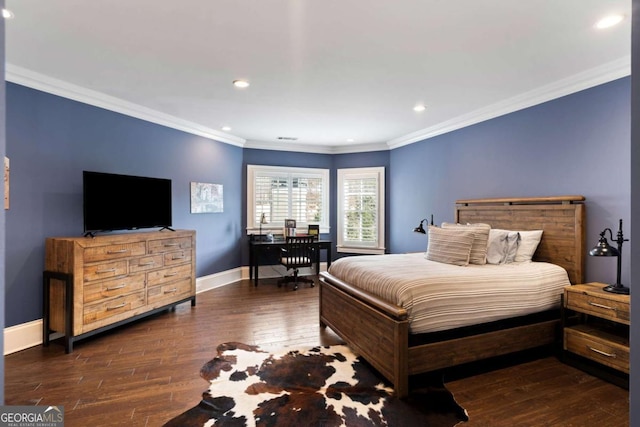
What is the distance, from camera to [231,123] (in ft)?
16.3

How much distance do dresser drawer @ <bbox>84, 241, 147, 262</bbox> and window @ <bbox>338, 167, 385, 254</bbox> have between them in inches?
154

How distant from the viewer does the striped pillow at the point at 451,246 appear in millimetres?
3289

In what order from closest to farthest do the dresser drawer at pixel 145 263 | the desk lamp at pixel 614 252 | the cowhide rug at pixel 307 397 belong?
the cowhide rug at pixel 307 397
the desk lamp at pixel 614 252
the dresser drawer at pixel 145 263

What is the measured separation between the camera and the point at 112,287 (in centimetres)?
338

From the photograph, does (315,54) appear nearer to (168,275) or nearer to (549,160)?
(549,160)

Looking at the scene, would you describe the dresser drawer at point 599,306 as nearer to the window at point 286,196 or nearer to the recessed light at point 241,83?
the recessed light at point 241,83

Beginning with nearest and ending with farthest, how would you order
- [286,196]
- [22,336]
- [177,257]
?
1. [22,336]
2. [177,257]
3. [286,196]

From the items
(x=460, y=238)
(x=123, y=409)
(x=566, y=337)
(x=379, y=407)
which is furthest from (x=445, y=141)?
→ (x=123, y=409)

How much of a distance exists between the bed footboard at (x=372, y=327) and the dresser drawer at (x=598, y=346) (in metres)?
1.57

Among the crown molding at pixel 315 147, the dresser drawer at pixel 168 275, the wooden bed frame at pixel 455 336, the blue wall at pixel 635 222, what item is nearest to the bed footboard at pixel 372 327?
the wooden bed frame at pixel 455 336

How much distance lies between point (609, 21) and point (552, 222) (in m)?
1.87

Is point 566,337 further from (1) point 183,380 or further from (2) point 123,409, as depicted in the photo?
(2) point 123,409

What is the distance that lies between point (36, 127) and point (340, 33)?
3.06 meters

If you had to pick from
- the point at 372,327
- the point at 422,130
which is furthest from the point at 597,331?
the point at 422,130
